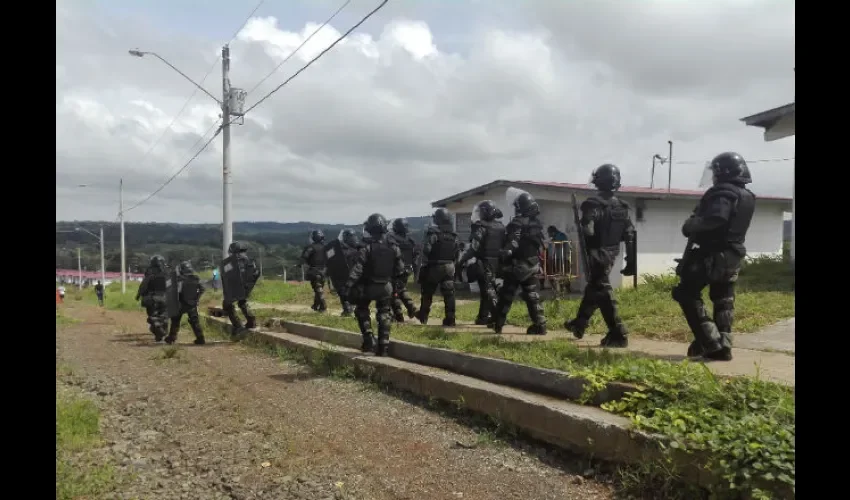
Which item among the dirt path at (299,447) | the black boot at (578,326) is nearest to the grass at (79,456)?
the dirt path at (299,447)

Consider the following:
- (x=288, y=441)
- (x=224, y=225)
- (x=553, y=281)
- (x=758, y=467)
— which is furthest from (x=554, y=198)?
(x=758, y=467)

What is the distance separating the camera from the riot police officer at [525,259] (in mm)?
9078

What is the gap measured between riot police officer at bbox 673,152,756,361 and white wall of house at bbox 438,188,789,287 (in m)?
9.77

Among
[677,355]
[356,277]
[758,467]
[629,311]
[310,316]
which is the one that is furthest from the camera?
[310,316]

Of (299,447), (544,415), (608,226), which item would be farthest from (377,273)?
(544,415)

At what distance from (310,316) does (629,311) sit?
6966 millimetres

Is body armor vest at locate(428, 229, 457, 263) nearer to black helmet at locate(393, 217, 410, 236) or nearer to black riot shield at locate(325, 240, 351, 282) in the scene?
black helmet at locate(393, 217, 410, 236)

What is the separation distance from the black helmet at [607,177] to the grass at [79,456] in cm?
595

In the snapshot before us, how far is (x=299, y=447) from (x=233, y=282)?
8215 mm

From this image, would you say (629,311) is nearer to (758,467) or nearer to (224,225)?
(758,467)

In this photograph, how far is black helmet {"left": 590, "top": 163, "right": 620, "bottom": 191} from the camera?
302 inches

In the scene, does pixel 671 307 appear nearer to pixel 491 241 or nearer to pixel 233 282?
pixel 491 241

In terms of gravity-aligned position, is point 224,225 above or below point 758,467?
above
